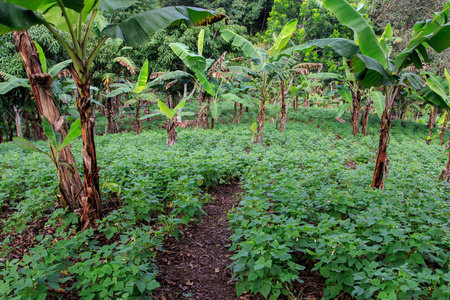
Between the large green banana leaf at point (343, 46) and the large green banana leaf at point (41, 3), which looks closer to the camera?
the large green banana leaf at point (41, 3)

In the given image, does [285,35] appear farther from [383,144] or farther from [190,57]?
[383,144]

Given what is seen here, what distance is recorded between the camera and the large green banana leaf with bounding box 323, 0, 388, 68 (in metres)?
4.61

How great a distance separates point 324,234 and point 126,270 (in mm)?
2289

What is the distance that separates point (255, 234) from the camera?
3.08m

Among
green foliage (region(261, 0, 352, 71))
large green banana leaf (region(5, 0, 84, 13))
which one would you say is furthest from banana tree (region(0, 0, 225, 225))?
green foliage (region(261, 0, 352, 71))

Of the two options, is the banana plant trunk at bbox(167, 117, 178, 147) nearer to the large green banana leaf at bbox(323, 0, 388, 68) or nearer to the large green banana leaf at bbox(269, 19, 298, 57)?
the large green banana leaf at bbox(269, 19, 298, 57)

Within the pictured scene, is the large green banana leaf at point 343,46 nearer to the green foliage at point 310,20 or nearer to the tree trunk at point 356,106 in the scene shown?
the tree trunk at point 356,106

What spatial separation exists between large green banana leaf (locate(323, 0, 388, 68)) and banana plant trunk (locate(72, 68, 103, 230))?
4176mm

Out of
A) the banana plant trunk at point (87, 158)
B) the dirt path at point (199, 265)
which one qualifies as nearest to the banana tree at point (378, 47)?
the dirt path at point (199, 265)

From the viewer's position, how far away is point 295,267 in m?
2.71

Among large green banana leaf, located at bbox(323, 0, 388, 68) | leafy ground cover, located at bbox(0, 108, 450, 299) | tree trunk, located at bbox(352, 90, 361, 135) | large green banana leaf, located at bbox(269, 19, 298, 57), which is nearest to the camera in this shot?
leafy ground cover, located at bbox(0, 108, 450, 299)

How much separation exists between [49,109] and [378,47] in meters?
5.51

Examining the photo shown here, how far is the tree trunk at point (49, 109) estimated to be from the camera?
151 inches

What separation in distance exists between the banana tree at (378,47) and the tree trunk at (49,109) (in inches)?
182
